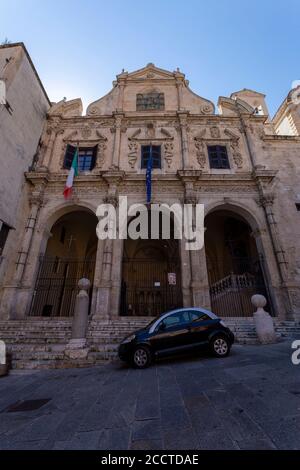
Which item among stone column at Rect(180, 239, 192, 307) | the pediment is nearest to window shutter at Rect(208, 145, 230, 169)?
stone column at Rect(180, 239, 192, 307)

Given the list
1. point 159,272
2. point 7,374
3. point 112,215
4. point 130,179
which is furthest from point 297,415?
point 159,272

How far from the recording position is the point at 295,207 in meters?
11.5

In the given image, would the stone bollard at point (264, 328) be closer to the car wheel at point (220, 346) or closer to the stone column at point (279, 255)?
the stone column at point (279, 255)

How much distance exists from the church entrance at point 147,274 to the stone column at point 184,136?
4973 mm

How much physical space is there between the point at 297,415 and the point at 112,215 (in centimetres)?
993

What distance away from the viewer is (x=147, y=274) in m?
15.8

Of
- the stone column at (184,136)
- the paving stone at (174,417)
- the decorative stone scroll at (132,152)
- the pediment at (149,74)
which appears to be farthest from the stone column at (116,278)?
the pediment at (149,74)

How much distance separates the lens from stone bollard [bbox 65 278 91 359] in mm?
6012

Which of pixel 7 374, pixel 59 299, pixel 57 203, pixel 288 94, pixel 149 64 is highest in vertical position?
pixel 149 64

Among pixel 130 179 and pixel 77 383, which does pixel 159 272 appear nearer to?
pixel 130 179

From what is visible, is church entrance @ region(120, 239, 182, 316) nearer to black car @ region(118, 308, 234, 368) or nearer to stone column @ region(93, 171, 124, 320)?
stone column @ region(93, 171, 124, 320)

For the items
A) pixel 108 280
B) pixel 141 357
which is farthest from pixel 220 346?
pixel 108 280
